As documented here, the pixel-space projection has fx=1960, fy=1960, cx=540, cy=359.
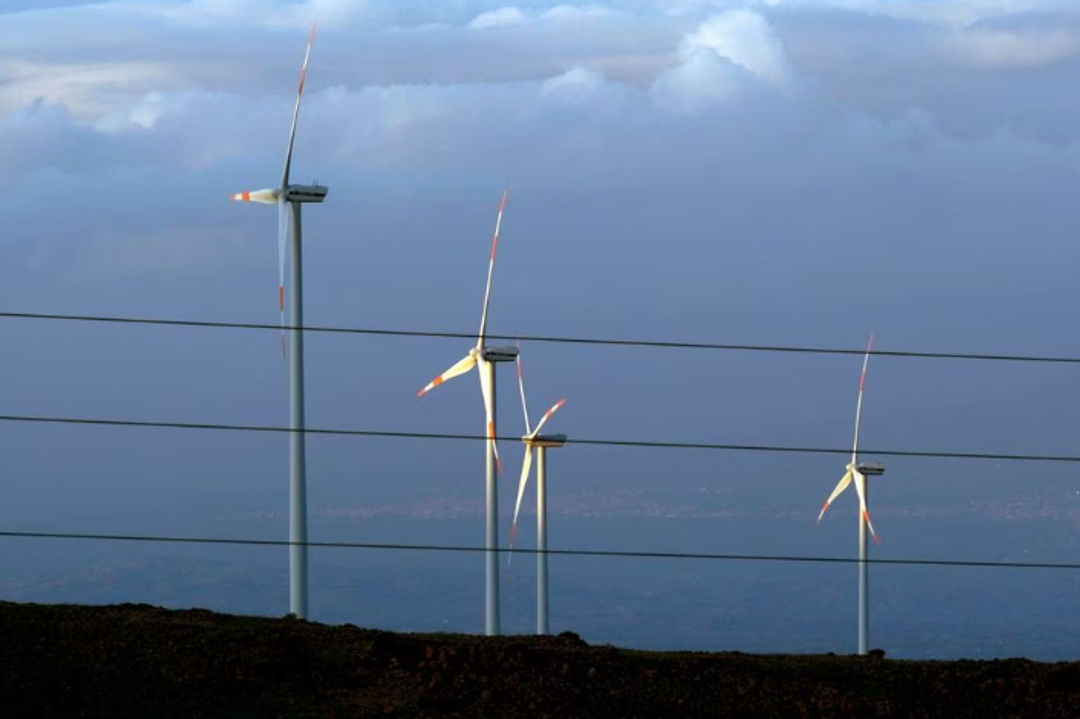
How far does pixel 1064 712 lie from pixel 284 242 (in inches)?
918

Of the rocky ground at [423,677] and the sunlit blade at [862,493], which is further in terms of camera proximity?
the sunlit blade at [862,493]

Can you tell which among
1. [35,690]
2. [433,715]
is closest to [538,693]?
[433,715]

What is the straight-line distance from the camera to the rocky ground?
2734 centimetres

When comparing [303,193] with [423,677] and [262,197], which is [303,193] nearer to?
[262,197]

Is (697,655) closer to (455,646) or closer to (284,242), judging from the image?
(455,646)

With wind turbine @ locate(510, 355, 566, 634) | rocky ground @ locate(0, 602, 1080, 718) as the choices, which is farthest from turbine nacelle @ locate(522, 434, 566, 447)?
rocky ground @ locate(0, 602, 1080, 718)

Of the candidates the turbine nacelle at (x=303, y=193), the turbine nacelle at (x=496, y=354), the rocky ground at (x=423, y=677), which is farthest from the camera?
the turbine nacelle at (x=496, y=354)

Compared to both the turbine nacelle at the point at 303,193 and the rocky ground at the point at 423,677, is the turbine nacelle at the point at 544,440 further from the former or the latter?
the rocky ground at the point at 423,677

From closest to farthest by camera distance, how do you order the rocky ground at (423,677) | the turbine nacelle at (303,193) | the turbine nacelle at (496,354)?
the rocky ground at (423,677), the turbine nacelle at (303,193), the turbine nacelle at (496,354)

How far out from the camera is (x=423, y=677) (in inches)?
1119

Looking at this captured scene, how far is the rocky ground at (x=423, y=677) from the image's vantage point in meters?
27.3

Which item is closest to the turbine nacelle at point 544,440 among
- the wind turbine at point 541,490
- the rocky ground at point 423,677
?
the wind turbine at point 541,490

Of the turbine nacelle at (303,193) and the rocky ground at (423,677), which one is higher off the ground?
the turbine nacelle at (303,193)

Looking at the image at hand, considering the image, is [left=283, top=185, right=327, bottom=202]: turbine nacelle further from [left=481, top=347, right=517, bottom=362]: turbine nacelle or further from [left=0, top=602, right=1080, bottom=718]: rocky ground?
[left=0, top=602, right=1080, bottom=718]: rocky ground
